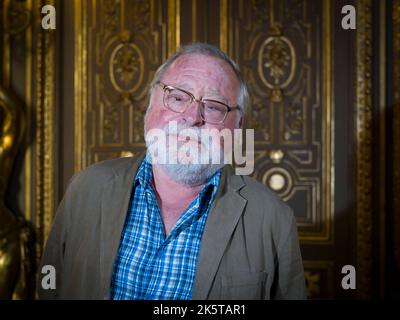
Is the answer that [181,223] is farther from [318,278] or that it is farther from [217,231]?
[318,278]

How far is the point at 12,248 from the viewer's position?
3.27 ft

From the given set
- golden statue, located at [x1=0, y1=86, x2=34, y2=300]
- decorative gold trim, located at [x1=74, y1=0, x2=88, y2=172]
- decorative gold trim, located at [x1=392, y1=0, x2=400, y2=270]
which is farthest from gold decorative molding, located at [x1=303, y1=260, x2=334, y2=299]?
golden statue, located at [x1=0, y1=86, x2=34, y2=300]

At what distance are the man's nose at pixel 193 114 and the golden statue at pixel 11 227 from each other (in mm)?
697

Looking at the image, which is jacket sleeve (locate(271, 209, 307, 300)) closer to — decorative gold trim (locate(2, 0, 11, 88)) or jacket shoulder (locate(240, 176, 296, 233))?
jacket shoulder (locate(240, 176, 296, 233))

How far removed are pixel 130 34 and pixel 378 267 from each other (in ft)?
3.11

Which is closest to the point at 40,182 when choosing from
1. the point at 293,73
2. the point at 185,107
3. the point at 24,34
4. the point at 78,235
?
the point at 24,34

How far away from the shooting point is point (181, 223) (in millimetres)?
498

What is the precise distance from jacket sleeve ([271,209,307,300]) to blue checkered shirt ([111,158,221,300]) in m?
0.13

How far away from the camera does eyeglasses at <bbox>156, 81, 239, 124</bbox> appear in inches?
20.3

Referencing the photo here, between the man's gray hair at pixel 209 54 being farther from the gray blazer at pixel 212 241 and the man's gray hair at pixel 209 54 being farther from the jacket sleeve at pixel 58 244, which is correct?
the jacket sleeve at pixel 58 244

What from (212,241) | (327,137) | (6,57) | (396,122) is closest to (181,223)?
(212,241)

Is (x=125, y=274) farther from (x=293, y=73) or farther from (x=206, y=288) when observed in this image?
(x=293, y=73)

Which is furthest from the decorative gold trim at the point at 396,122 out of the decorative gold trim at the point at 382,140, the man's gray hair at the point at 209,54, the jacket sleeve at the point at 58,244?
the jacket sleeve at the point at 58,244

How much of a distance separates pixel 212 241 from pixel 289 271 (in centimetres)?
14
